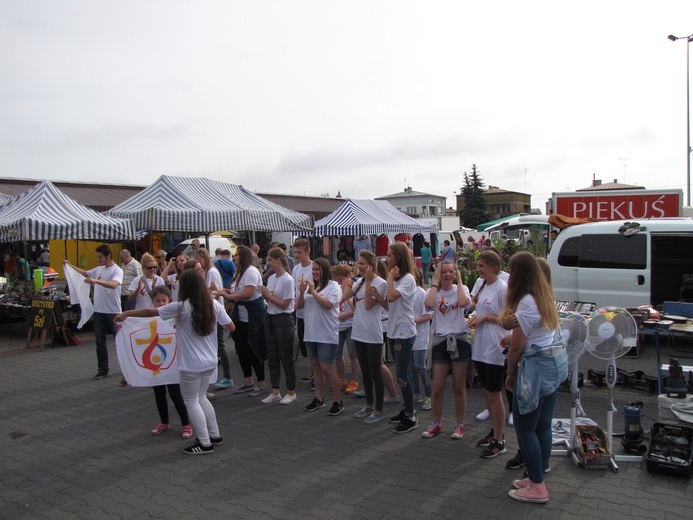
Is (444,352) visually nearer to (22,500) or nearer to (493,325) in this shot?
(493,325)

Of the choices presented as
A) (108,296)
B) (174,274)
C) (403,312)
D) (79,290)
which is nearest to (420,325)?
(403,312)

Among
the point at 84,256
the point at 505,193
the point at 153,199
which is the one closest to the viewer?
the point at 153,199

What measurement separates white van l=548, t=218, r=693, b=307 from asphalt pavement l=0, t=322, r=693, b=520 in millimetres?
3113

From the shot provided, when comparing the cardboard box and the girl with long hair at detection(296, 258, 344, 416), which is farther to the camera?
the girl with long hair at detection(296, 258, 344, 416)

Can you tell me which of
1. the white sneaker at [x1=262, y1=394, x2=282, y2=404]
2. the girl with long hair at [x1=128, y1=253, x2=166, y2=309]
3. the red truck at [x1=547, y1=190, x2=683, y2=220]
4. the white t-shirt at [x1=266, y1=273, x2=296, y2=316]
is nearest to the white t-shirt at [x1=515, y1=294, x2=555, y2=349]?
the white t-shirt at [x1=266, y1=273, x2=296, y2=316]

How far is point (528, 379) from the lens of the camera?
12.6 ft

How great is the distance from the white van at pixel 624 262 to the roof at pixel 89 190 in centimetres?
1651

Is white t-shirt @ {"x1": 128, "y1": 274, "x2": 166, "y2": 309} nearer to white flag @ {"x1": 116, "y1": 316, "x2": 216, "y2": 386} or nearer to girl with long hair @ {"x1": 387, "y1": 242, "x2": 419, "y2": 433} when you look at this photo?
white flag @ {"x1": 116, "y1": 316, "x2": 216, "y2": 386}

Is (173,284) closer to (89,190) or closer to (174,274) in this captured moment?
(174,274)

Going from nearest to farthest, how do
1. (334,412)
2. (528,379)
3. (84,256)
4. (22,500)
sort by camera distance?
1. (528,379)
2. (22,500)
3. (334,412)
4. (84,256)

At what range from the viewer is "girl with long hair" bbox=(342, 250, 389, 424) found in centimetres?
561

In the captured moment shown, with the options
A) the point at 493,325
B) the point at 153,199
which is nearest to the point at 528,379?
the point at 493,325

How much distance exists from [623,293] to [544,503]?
6424 mm

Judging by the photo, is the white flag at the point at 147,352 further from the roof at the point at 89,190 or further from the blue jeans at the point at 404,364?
the roof at the point at 89,190
